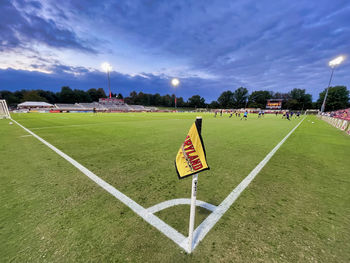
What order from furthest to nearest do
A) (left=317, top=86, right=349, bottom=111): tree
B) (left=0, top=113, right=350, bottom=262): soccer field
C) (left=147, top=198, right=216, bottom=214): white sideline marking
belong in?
(left=317, top=86, right=349, bottom=111): tree
(left=147, top=198, right=216, bottom=214): white sideline marking
(left=0, top=113, right=350, bottom=262): soccer field

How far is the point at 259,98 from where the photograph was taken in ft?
358

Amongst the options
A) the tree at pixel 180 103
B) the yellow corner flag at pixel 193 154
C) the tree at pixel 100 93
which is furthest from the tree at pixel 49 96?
the yellow corner flag at pixel 193 154

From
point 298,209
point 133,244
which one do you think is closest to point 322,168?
point 298,209

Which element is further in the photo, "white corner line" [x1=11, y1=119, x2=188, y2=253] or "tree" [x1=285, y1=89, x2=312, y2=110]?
"tree" [x1=285, y1=89, x2=312, y2=110]

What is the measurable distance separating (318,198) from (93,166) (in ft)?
17.6

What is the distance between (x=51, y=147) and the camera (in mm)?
6031

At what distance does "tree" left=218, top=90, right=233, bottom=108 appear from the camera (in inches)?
4732

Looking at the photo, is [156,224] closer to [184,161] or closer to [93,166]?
[184,161]

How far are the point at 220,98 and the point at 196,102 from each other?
868 inches

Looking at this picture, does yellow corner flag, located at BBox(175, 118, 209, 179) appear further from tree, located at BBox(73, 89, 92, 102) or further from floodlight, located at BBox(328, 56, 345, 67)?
tree, located at BBox(73, 89, 92, 102)

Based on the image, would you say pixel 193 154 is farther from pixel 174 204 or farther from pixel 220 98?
pixel 220 98

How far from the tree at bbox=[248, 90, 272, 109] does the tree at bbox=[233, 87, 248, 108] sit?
174 inches

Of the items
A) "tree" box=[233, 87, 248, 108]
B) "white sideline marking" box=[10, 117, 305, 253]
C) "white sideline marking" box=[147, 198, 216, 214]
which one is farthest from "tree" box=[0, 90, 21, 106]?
"tree" box=[233, 87, 248, 108]

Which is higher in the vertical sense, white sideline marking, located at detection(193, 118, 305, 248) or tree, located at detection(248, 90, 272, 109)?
tree, located at detection(248, 90, 272, 109)
